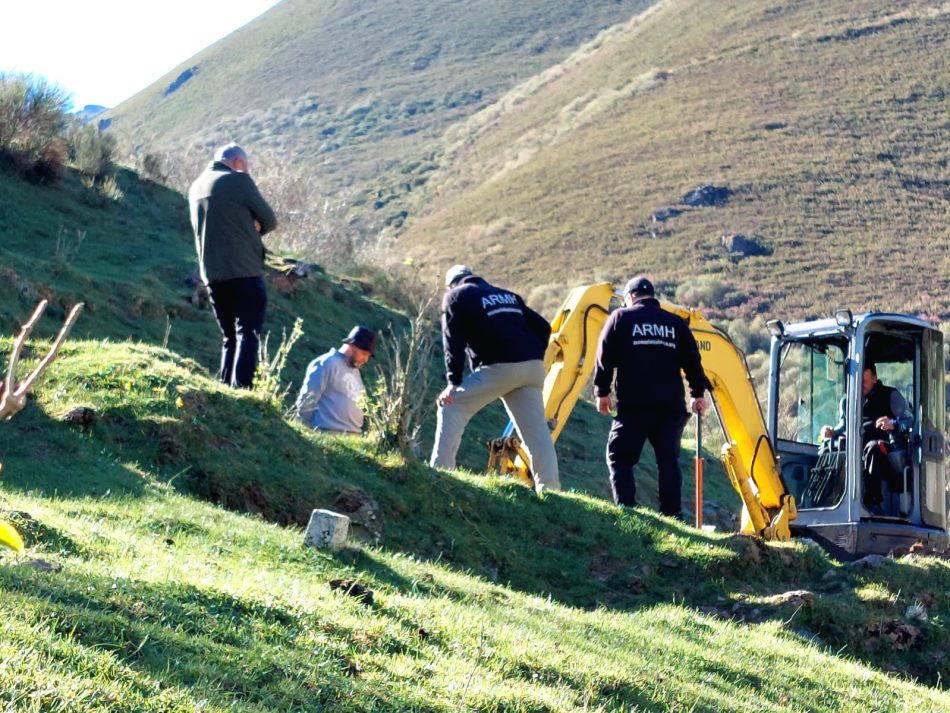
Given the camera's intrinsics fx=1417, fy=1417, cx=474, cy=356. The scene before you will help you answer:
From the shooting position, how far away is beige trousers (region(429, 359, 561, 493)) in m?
10.8

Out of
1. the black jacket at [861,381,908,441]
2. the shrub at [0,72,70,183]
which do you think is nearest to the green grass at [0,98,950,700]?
the black jacket at [861,381,908,441]

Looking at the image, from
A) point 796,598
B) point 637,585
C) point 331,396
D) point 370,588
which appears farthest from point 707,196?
point 370,588

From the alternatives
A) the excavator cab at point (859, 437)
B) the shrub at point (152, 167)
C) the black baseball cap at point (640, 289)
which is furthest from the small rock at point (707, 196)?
the black baseball cap at point (640, 289)

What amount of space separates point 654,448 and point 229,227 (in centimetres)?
373

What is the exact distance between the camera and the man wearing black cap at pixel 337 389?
11.2m

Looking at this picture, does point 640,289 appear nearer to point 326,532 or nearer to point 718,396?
point 718,396

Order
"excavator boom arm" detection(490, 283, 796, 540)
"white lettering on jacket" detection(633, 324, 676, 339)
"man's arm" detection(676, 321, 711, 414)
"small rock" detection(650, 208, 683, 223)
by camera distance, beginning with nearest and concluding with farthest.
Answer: "white lettering on jacket" detection(633, 324, 676, 339), "man's arm" detection(676, 321, 711, 414), "excavator boom arm" detection(490, 283, 796, 540), "small rock" detection(650, 208, 683, 223)

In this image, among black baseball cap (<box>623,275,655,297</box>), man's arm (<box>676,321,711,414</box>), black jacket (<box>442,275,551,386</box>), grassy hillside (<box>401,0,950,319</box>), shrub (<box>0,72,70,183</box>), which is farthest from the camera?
grassy hillside (<box>401,0,950,319</box>)

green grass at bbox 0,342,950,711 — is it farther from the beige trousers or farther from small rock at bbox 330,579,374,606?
the beige trousers

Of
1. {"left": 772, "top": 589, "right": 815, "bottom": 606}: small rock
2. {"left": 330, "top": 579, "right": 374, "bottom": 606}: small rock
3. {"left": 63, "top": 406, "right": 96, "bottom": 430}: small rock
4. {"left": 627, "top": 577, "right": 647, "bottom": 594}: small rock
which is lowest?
{"left": 772, "top": 589, "right": 815, "bottom": 606}: small rock

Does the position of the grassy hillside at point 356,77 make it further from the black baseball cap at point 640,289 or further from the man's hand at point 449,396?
the man's hand at point 449,396

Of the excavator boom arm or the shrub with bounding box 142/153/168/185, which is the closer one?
the excavator boom arm

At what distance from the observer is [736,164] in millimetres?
58812

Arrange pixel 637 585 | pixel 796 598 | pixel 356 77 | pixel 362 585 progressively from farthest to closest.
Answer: pixel 356 77, pixel 637 585, pixel 796 598, pixel 362 585
